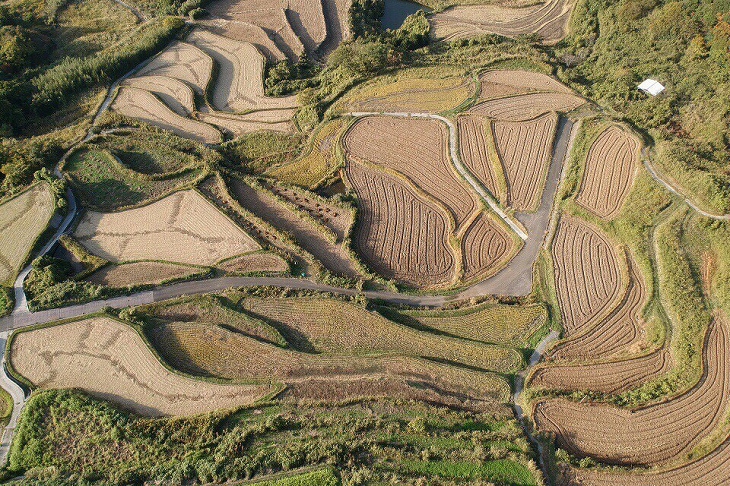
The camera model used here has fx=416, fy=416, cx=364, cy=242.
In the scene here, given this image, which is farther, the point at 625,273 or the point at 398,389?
the point at 625,273

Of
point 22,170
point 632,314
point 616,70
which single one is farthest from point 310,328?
point 616,70

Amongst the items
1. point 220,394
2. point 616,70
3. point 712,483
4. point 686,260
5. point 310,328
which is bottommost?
point 220,394

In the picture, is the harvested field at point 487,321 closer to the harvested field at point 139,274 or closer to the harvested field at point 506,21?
the harvested field at point 139,274

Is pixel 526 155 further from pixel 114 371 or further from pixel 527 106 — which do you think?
pixel 114 371

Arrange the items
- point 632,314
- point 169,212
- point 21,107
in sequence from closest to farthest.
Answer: point 632,314
point 169,212
point 21,107

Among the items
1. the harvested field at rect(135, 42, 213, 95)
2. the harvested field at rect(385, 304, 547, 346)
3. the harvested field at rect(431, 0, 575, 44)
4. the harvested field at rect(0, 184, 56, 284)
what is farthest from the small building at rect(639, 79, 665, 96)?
the harvested field at rect(0, 184, 56, 284)

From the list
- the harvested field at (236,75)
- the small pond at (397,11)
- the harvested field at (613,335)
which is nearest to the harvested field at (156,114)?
the harvested field at (236,75)

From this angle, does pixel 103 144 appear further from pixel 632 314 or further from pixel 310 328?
pixel 632 314

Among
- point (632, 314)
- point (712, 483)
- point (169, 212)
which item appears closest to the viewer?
point (712, 483)
